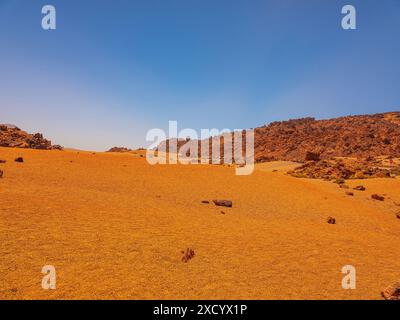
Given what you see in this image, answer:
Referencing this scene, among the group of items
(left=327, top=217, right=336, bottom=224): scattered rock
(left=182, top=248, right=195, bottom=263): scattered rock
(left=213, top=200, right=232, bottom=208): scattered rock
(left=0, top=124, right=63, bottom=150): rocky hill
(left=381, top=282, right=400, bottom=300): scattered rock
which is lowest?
(left=381, top=282, right=400, bottom=300): scattered rock

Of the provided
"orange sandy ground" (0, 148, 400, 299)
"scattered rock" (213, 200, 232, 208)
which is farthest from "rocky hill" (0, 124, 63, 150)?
"scattered rock" (213, 200, 232, 208)

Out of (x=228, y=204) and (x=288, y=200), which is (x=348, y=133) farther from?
(x=228, y=204)

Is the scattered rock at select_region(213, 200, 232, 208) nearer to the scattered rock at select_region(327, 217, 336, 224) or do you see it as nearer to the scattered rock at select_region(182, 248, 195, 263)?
the scattered rock at select_region(327, 217, 336, 224)

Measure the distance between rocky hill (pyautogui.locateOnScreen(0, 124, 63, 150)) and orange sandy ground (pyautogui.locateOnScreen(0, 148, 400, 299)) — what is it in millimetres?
16537

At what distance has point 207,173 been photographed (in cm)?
2116

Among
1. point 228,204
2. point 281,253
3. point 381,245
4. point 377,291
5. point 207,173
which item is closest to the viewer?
point 377,291

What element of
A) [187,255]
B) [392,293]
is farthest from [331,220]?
[187,255]

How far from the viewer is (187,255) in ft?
21.8

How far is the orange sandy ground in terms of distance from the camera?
17.6 feet

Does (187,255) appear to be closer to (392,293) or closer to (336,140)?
(392,293)

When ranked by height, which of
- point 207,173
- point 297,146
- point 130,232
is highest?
point 297,146
